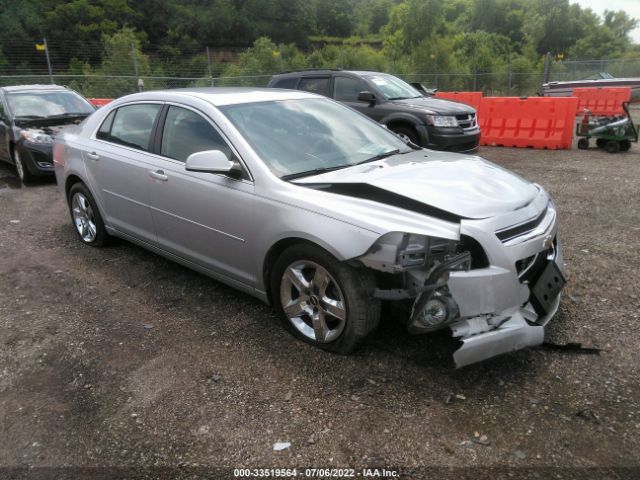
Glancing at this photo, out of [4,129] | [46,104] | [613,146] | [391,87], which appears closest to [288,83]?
[391,87]

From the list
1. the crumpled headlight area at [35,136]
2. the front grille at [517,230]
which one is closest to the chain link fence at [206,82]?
the crumpled headlight area at [35,136]

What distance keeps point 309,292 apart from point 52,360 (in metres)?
1.79

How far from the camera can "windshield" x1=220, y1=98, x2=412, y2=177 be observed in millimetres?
3537

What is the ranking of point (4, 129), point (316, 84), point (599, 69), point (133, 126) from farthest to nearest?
→ point (599, 69) < point (316, 84) < point (4, 129) < point (133, 126)

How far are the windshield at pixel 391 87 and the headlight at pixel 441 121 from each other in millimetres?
1033

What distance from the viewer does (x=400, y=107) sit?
29.3 ft

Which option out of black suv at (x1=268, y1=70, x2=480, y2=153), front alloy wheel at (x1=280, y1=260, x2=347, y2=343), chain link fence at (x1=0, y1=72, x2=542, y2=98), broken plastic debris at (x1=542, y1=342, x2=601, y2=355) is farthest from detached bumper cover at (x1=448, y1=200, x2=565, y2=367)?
chain link fence at (x1=0, y1=72, x2=542, y2=98)

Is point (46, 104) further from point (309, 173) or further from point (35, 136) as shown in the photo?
point (309, 173)

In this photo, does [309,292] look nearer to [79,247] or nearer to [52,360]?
[52,360]

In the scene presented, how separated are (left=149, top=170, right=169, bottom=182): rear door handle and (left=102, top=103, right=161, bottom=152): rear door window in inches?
10.5

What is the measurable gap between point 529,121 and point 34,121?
1034cm

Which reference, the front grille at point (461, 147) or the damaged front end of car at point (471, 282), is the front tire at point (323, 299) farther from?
the front grille at point (461, 147)

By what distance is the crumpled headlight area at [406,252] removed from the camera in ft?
9.02

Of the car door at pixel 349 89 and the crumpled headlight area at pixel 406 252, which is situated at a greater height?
the car door at pixel 349 89
